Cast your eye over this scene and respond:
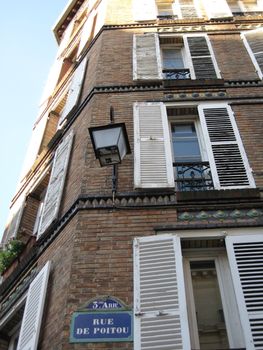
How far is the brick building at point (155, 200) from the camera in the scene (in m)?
5.68

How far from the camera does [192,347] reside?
5.35m

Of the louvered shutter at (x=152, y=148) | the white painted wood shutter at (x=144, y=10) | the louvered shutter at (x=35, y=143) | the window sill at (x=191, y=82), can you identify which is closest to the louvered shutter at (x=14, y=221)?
the louvered shutter at (x=35, y=143)

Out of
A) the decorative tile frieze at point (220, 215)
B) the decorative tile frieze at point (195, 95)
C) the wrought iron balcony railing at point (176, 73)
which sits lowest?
the decorative tile frieze at point (220, 215)

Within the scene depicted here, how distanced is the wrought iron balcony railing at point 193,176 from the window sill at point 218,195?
285mm

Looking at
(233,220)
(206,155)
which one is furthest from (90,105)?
(233,220)

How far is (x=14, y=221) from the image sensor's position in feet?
33.6

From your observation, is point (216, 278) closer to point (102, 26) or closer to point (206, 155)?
point (206, 155)

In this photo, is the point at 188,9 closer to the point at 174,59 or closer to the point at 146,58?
the point at 174,59

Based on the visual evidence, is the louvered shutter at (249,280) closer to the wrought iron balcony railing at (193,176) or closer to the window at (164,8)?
the wrought iron balcony railing at (193,176)

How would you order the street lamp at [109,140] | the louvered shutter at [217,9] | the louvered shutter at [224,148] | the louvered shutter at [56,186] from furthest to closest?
the louvered shutter at [217,9]
the louvered shutter at [56,186]
the louvered shutter at [224,148]
the street lamp at [109,140]

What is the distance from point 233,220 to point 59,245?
242 centimetres

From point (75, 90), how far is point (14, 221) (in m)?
3.07

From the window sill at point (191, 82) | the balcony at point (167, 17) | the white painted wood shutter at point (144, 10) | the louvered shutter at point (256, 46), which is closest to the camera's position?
the window sill at point (191, 82)

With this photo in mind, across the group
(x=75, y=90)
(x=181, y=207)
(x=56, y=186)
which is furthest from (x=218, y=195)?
(x=75, y=90)
